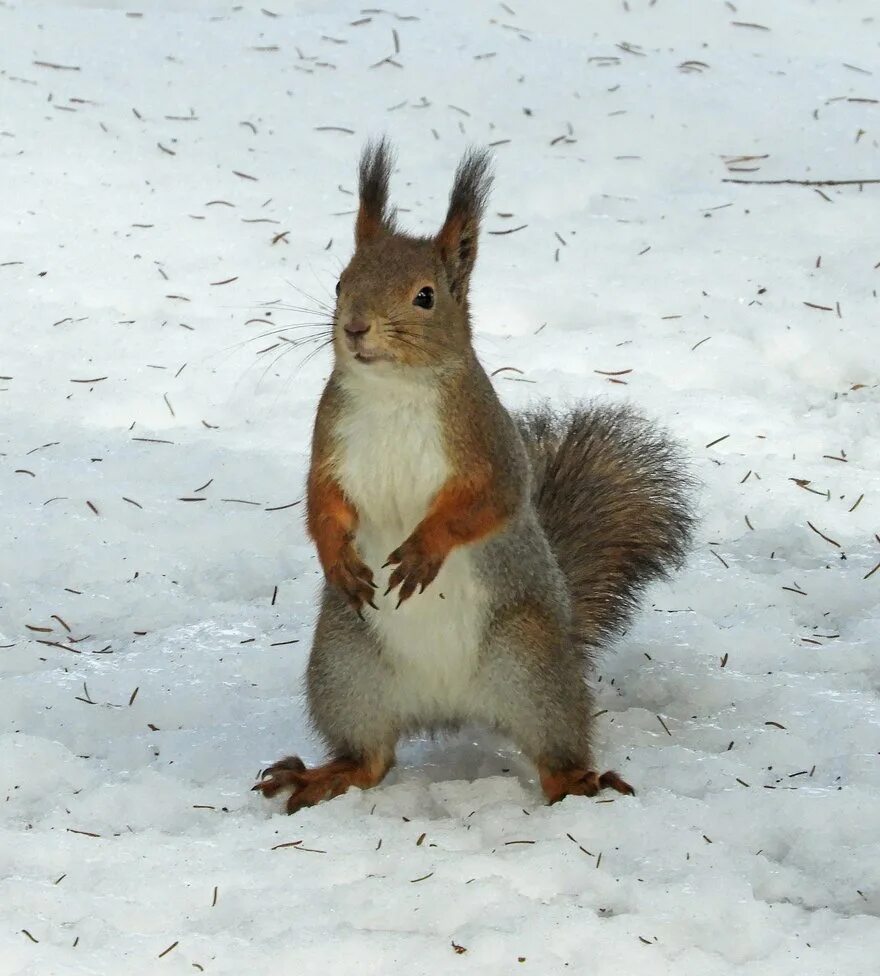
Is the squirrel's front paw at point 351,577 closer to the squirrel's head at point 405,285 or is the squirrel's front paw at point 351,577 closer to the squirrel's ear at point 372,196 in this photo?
the squirrel's head at point 405,285

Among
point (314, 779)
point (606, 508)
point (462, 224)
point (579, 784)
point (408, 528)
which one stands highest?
point (462, 224)

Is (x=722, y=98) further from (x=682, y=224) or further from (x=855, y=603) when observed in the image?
(x=855, y=603)

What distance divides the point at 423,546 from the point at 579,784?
585 mm

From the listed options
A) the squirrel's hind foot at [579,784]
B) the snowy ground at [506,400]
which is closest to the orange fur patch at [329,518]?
the snowy ground at [506,400]

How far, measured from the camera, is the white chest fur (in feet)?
9.87

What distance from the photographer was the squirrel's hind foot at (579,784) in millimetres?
3121

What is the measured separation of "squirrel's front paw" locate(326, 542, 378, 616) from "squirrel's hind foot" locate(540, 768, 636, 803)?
0.53 metres

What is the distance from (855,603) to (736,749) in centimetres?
75

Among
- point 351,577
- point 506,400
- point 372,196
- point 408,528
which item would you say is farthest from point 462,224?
point 506,400

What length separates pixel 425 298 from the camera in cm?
305

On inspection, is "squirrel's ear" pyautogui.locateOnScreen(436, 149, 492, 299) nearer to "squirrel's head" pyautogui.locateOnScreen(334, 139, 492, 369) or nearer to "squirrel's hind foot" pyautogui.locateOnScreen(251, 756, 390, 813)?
"squirrel's head" pyautogui.locateOnScreen(334, 139, 492, 369)

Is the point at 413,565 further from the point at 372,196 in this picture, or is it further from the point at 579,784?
the point at 372,196

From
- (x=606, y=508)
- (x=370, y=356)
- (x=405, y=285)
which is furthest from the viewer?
(x=606, y=508)

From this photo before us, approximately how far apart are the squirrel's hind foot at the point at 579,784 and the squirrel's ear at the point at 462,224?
98 cm
